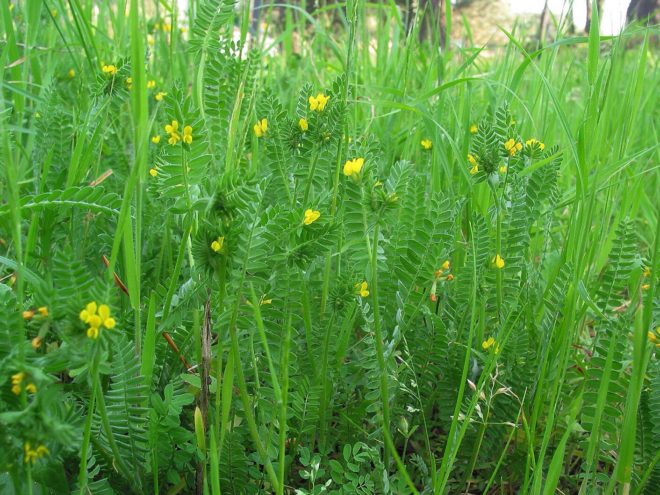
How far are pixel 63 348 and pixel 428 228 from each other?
0.79 m

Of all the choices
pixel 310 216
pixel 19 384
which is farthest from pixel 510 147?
pixel 19 384

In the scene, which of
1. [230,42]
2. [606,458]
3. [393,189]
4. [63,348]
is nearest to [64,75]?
[230,42]

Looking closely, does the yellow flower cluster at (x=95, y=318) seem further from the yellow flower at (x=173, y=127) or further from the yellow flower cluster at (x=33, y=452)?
the yellow flower at (x=173, y=127)

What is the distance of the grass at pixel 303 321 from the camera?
3.23 feet

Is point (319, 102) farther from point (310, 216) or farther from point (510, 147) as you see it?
point (510, 147)

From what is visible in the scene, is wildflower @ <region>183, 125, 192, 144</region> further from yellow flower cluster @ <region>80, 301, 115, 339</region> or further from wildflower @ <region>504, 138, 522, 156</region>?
wildflower @ <region>504, 138, 522, 156</region>

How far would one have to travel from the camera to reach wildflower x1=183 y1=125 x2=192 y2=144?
42.3 inches

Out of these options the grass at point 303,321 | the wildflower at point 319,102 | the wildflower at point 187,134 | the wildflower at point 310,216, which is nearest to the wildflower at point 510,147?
the grass at point 303,321

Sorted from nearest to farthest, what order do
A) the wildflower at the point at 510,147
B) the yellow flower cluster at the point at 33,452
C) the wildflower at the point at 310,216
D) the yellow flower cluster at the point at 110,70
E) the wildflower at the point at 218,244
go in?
the yellow flower cluster at the point at 33,452
the wildflower at the point at 218,244
the wildflower at the point at 310,216
the wildflower at the point at 510,147
the yellow flower cluster at the point at 110,70

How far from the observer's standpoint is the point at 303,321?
→ 1282mm

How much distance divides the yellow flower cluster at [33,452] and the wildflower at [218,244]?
13.2 inches

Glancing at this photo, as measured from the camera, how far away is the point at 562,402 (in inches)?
55.2

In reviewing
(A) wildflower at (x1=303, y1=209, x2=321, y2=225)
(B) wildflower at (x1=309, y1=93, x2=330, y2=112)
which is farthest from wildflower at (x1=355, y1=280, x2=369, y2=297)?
(B) wildflower at (x1=309, y1=93, x2=330, y2=112)

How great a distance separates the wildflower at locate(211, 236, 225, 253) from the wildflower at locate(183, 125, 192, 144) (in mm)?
194
